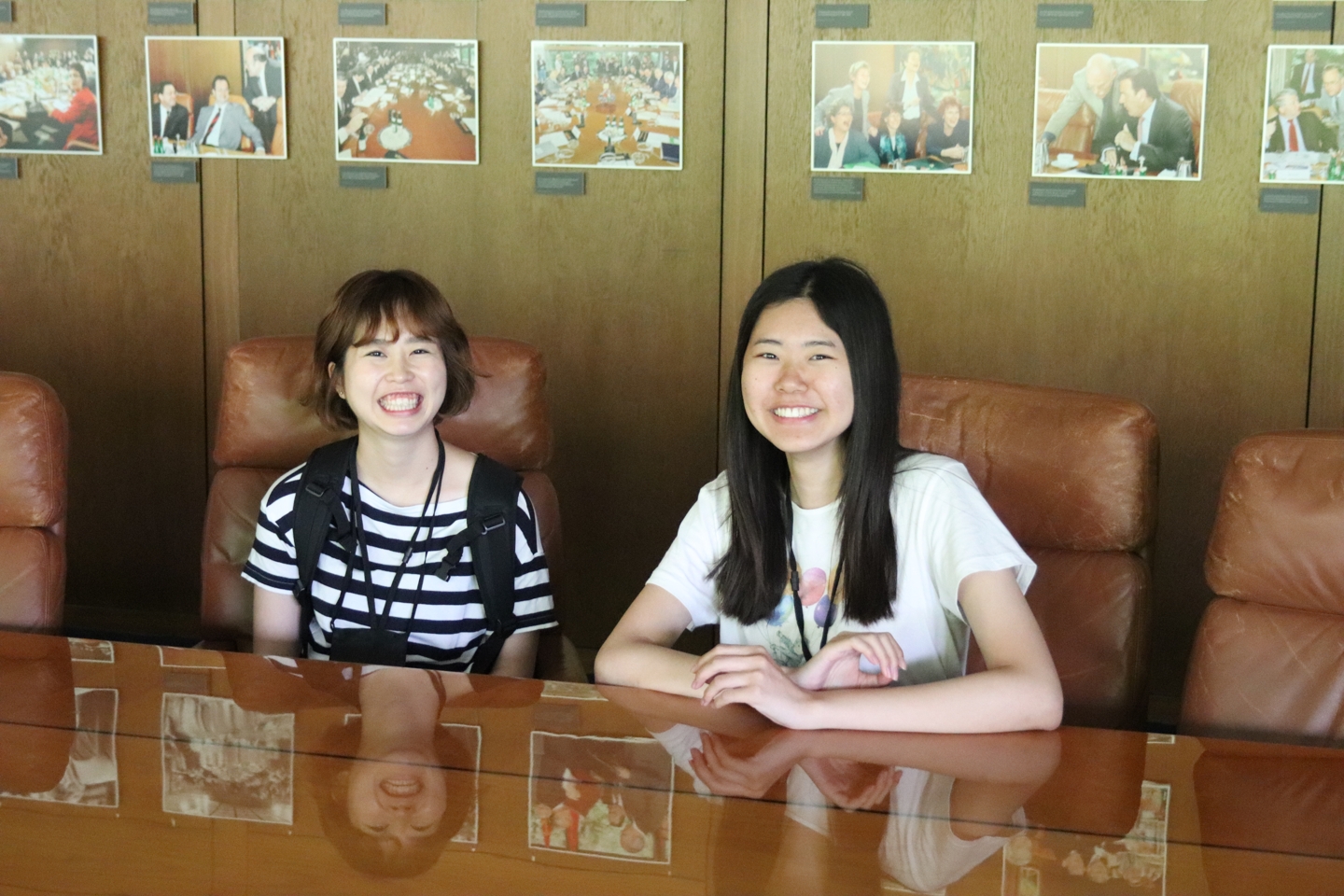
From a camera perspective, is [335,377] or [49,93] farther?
[49,93]

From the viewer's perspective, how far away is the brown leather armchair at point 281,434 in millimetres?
2348

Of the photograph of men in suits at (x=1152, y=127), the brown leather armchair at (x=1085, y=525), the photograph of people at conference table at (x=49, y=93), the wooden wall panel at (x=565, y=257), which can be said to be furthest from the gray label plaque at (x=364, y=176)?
the brown leather armchair at (x=1085, y=525)

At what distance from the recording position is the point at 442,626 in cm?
213

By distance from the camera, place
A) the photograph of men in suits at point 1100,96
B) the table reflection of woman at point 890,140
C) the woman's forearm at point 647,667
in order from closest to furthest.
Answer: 1. the woman's forearm at point 647,667
2. the photograph of men in suits at point 1100,96
3. the table reflection of woman at point 890,140

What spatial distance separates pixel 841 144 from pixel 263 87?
61.6 inches

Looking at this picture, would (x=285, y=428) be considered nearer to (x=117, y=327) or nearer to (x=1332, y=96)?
(x=117, y=327)

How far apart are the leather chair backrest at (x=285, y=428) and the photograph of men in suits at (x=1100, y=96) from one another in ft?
5.38

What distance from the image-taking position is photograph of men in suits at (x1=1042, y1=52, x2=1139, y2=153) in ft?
10.7

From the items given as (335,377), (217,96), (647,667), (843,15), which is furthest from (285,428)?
(843,15)

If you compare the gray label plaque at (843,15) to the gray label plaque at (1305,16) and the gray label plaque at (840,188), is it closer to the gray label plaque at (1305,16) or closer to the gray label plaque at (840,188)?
the gray label plaque at (840,188)

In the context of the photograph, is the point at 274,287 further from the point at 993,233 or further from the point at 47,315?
the point at 993,233

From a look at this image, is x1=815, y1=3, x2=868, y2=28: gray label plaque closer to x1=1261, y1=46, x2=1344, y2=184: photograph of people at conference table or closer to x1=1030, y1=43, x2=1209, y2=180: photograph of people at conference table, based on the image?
x1=1030, y1=43, x2=1209, y2=180: photograph of people at conference table

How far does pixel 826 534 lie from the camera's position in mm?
1858

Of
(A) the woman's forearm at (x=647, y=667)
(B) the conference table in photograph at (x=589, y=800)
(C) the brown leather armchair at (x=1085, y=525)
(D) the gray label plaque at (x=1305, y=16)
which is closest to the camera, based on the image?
(B) the conference table in photograph at (x=589, y=800)
